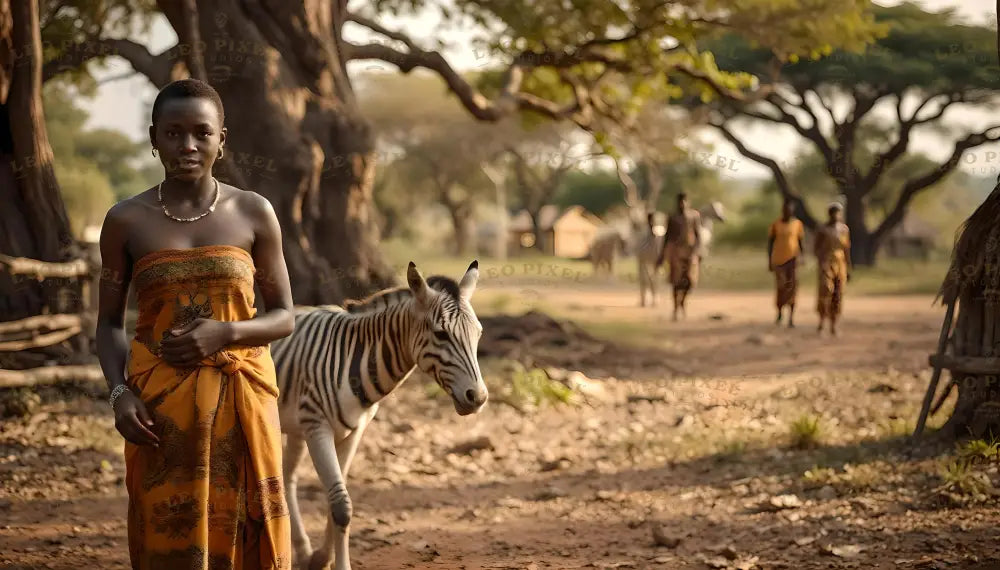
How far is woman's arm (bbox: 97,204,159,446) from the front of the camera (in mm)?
2805

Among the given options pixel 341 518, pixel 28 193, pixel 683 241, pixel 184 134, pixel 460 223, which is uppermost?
pixel 460 223

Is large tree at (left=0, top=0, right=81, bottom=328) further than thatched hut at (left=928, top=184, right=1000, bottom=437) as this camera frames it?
Yes

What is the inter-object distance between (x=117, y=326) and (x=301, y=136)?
25.7ft

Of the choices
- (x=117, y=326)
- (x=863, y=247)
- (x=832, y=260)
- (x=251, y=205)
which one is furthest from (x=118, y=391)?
(x=863, y=247)

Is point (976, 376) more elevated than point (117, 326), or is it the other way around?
point (117, 326)

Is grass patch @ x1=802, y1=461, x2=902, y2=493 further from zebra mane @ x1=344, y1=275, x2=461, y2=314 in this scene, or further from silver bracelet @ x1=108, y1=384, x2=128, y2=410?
silver bracelet @ x1=108, y1=384, x2=128, y2=410

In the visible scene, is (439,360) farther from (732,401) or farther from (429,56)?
(429,56)

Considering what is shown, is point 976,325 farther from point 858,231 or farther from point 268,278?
point 858,231

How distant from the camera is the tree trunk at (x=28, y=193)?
9047 mm

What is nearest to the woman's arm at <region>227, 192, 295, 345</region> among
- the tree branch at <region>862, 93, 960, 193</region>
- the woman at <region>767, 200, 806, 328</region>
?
the woman at <region>767, 200, 806, 328</region>

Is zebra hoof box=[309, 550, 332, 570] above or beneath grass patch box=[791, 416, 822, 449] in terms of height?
beneath

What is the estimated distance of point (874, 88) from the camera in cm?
2953

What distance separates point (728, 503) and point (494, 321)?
24.0 ft

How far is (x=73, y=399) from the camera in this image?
28.7 feet
